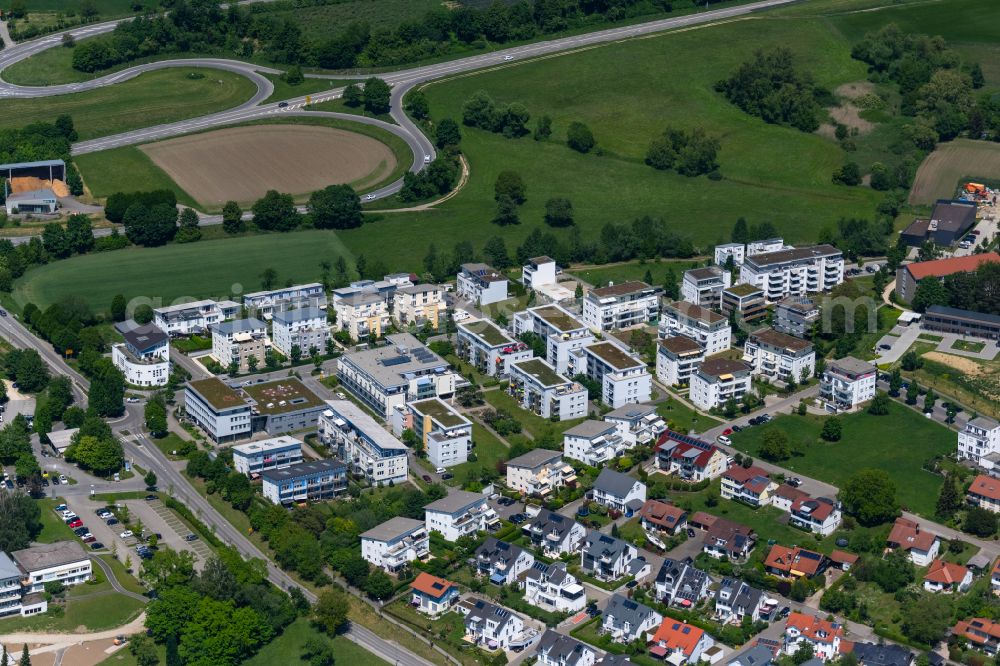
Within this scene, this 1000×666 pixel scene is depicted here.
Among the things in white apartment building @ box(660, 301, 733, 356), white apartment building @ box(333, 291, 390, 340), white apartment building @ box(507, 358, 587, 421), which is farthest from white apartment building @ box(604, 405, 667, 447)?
white apartment building @ box(333, 291, 390, 340)

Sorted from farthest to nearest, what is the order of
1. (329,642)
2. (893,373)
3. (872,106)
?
(872,106), (893,373), (329,642)

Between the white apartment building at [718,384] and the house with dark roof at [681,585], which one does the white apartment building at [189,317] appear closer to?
the white apartment building at [718,384]

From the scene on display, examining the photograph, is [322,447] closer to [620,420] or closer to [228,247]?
[620,420]

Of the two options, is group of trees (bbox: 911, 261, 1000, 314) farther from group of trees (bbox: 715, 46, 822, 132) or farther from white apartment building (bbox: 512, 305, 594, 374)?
group of trees (bbox: 715, 46, 822, 132)

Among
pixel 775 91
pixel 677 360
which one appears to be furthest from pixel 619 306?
pixel 775 91

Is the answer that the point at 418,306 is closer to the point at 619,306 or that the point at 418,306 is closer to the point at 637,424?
the point at 619,306

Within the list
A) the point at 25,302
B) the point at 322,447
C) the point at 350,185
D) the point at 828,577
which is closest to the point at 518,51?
the point at 350,185
